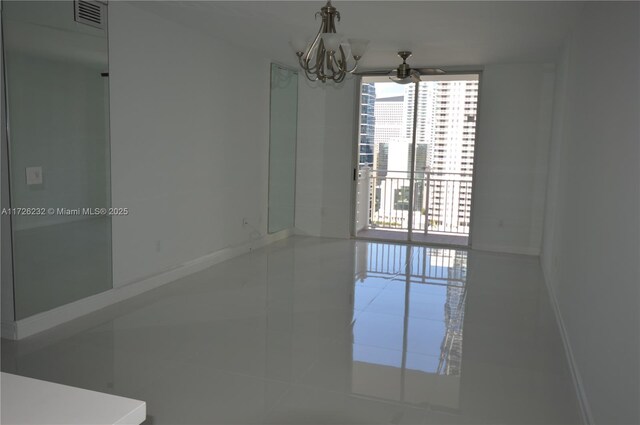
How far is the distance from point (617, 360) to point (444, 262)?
13.7ft

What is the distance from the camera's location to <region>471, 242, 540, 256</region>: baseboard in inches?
265

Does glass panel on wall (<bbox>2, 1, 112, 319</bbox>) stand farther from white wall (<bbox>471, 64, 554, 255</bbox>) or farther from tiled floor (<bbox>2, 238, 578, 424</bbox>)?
white wall (<bbox>471, 64, 554, 255</bbox>)

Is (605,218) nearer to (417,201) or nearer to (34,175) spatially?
(34,175)

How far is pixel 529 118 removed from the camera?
6.54 metres

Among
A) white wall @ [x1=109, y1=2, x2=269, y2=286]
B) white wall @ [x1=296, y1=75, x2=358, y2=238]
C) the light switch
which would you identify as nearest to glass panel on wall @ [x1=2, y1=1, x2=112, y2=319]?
the light switch

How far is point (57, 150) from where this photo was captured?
147 inches

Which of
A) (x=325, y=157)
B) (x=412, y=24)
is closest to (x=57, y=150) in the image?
(x=412, y=24)

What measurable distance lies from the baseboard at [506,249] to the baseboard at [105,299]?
3.05 meters

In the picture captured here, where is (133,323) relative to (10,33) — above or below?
below

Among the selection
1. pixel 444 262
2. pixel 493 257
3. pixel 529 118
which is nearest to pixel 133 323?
pixel 444 262

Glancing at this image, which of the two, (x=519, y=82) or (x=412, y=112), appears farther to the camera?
(x=412, y=112)

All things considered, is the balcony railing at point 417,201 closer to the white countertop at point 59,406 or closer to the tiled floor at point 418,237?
the tiled floor at point 418,237

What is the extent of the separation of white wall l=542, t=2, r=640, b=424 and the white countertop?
158 cm

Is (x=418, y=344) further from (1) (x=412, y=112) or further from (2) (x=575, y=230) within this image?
(1) (x=412, y=112)
